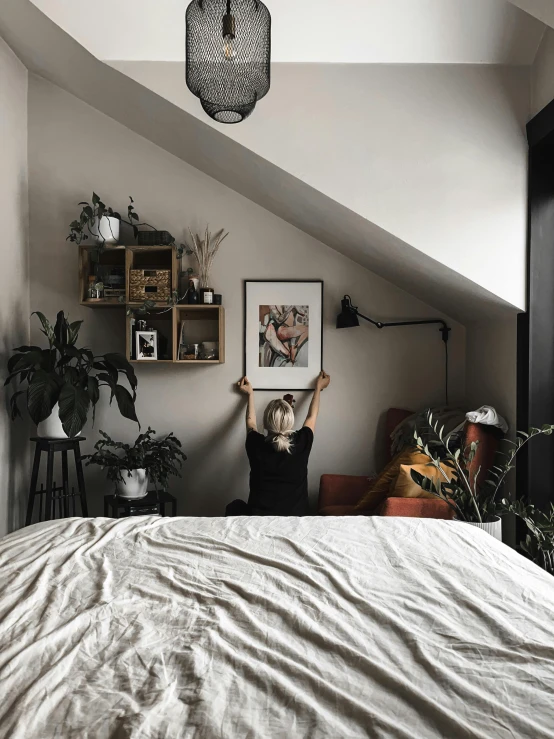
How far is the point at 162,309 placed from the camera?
3.79 metres

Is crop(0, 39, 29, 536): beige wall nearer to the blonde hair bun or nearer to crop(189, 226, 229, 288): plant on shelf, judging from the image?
crop(189, 226, 229, 288): plant on shelf

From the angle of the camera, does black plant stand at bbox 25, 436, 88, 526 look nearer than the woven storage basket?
Yes

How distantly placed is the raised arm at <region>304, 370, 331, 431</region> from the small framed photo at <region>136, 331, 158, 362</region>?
981 mm

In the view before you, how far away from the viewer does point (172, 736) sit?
0.90 metres

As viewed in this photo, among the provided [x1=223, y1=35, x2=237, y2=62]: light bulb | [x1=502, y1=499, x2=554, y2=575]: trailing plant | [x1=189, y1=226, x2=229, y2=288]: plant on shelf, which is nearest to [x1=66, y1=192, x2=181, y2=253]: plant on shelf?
[x1=189, y1=226, x2=229, y2=288]: plant on shelf

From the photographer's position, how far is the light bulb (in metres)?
1.83

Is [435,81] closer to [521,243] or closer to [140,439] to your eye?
[521,243]

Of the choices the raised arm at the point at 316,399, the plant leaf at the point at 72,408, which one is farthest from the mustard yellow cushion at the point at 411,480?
the plant leaf at the point at 72,408

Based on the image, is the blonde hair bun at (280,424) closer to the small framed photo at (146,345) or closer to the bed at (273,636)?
the small framed photo at (146,345)

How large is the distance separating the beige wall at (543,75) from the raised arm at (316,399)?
184 centimetres

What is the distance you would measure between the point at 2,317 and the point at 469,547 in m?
2.87

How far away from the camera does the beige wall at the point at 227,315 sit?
3.94 metres

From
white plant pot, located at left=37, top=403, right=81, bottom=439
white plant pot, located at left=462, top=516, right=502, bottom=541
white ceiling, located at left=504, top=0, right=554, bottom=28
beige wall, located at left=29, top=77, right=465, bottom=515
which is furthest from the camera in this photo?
beige wall, located at left=29, top=77, right=465, bottom=515

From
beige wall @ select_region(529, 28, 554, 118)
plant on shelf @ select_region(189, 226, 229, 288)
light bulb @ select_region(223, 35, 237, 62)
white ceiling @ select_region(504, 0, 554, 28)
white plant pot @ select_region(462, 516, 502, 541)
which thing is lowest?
white plant pot @ select_region(462, 516, 502, 541)
